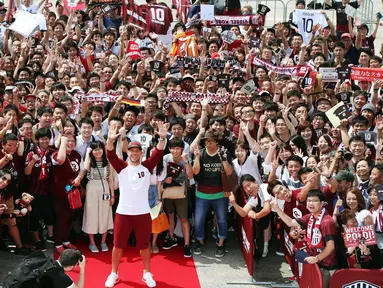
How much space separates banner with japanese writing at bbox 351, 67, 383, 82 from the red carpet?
14.4 ft

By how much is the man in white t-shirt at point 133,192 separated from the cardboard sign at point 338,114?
279 cm

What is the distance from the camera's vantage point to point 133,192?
7.67 meters

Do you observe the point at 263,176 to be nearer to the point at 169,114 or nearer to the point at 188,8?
the point at 169,114

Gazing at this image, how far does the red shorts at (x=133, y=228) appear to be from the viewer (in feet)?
25.4

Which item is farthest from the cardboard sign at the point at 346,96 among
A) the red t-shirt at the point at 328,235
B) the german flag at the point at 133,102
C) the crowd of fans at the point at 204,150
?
the red t-shirt at the point at 328,235

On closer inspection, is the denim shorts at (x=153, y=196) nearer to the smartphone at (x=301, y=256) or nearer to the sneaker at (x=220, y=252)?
the sneaker at (x=220, y=252)

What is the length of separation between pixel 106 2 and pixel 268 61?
182 inches

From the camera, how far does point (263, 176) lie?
8.87 metres

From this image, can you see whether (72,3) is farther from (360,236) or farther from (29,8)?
(360,236)

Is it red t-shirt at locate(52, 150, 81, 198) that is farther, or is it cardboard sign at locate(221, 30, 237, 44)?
cardboard sign at locate(221, 30, 237, 44)

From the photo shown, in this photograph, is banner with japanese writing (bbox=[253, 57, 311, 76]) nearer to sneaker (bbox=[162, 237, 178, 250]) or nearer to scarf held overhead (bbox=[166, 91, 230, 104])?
scarf held overhead (bbox=[166, 91, 230, 104])

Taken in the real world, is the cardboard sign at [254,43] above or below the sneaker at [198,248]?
above

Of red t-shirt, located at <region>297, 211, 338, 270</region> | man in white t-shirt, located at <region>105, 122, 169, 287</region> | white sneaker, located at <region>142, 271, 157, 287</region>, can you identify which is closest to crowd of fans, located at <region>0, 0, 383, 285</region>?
red t-shirt, located at <region>297, 211, 338, 270</region>

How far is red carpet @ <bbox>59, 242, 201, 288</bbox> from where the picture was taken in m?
8.09
